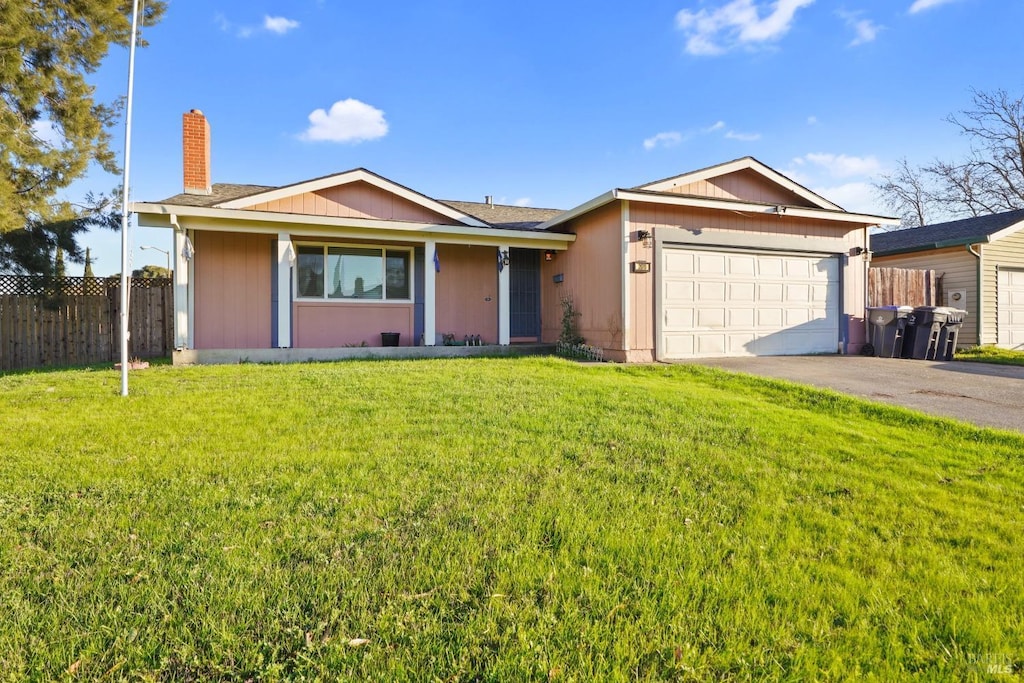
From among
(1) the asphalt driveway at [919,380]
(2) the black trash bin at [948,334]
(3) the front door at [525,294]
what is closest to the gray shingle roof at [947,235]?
(2) the black trash bin at [948,334]

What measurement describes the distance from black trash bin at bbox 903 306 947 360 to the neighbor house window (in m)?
10.8

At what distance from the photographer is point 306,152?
15.1 metres

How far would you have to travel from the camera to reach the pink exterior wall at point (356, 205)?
986 cm

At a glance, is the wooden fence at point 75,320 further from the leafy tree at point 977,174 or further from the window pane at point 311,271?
the leafy tree at point 977,174

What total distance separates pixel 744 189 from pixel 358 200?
27.5 ft

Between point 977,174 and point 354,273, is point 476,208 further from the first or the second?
point 977,174

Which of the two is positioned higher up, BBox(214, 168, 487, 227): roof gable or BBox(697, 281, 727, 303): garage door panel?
BBox(214, 168, 487, 227): roof gable

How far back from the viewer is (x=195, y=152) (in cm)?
1050

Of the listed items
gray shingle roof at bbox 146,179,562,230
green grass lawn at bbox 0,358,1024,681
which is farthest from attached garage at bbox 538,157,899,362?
green grass lawn at bbox 0,358,1024,681

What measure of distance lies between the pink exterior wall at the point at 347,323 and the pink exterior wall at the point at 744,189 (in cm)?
657

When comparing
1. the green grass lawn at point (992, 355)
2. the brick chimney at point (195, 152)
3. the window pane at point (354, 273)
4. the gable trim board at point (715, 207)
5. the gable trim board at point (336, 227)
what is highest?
Result: the brick chimney at point (195, 152)

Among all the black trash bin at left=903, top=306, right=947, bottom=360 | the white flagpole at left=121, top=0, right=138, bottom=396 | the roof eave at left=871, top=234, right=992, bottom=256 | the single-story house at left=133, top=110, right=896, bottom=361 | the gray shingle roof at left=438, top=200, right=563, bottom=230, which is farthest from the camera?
the roof eave at left=871, top=234, right=992, bottom=256

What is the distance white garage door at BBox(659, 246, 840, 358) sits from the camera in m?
9.52

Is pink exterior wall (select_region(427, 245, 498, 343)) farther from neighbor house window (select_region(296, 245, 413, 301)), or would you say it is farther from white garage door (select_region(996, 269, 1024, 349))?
white garage door (select_region(996, 269, 1024, 349))
